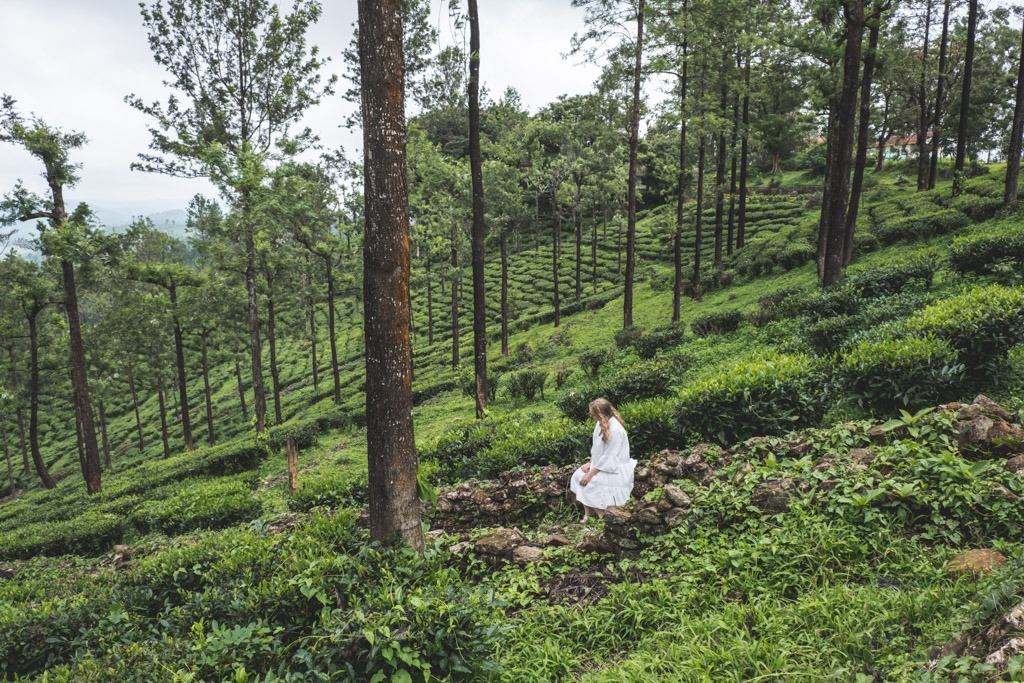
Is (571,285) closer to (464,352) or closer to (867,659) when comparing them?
(464,352)

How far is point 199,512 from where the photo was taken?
1015cm

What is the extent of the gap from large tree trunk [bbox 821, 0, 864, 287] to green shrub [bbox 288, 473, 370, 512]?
1202 centimetres

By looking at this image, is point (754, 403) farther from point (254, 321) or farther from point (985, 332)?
point (254, 321)

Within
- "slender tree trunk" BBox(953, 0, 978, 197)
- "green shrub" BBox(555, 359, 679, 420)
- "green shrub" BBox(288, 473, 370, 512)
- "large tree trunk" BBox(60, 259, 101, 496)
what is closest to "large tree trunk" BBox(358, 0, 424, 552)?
"green shrub" BBox(288, 473, 370, 512)

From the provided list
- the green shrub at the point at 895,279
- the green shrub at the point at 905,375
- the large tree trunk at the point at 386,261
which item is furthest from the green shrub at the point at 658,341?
the large tree trunk at the point at 386,261

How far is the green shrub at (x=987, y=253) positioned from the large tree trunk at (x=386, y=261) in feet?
40.0

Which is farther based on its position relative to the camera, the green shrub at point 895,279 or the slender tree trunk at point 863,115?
the slender tree trunk at point 863,115

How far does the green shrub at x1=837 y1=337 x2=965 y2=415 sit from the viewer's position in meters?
6.15

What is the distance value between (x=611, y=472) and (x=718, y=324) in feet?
33.7

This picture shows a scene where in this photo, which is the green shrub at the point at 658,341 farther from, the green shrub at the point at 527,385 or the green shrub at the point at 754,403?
the green shrub at the point at 754,403

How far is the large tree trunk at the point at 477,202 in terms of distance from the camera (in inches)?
476

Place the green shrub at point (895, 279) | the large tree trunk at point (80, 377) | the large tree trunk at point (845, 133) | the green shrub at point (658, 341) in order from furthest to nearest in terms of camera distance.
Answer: the large tree trunk at point (80, 377) → the green shrub at point (658, 341) → the large tree trunk at point (845, 133) → the green shrub at point (895, 279)

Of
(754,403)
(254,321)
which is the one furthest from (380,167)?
(254,321)

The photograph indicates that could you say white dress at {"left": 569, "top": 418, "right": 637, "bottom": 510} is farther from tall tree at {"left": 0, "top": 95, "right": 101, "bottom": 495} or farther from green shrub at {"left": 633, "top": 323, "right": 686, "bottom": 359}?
tall tree at {"left": 0, "top": 95, "right": 101, "bottom": 495}
